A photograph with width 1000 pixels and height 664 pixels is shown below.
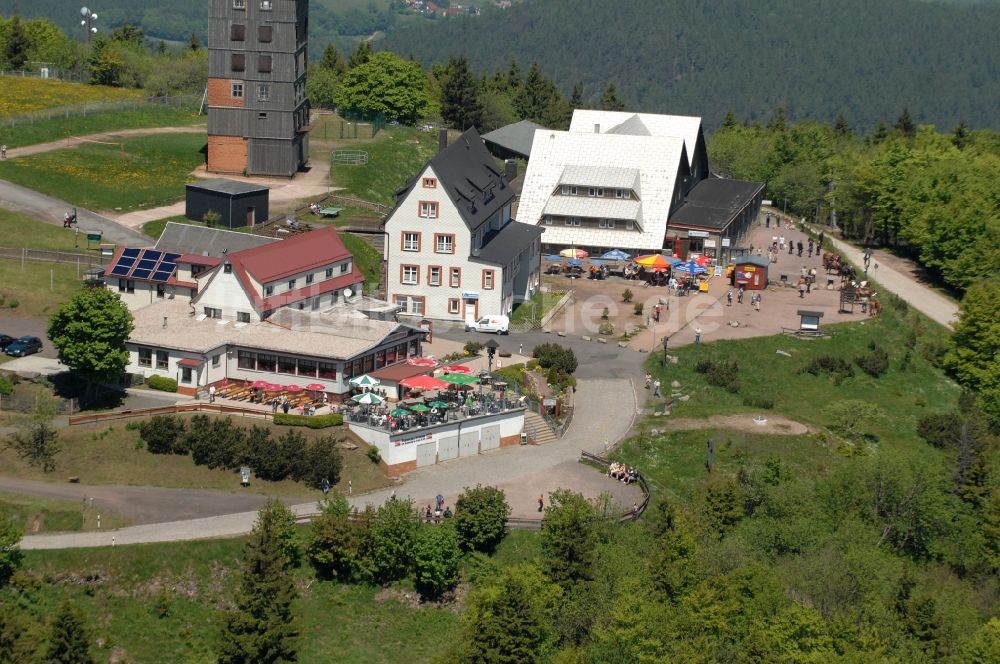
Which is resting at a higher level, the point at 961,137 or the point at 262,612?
the point at 961,137

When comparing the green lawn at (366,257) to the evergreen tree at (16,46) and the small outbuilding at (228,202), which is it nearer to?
the small outbuilding at (228,202)

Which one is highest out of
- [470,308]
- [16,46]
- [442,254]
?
[16,46]

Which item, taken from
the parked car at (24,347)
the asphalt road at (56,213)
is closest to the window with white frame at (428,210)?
the asphalt road at (56,213)

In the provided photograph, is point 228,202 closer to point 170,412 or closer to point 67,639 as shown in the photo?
point 170,412

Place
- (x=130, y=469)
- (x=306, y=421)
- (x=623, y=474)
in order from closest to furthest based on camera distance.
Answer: (x=130, y=469) < (x=306, y=421) < (x=623, y=474)

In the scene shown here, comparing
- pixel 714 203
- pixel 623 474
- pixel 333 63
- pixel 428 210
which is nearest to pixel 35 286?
pixel 428 210

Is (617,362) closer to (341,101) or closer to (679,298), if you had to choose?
(679,298)

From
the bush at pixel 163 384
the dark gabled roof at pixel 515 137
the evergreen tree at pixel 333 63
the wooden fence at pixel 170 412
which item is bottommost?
the wooden fence at pixel 170 412
